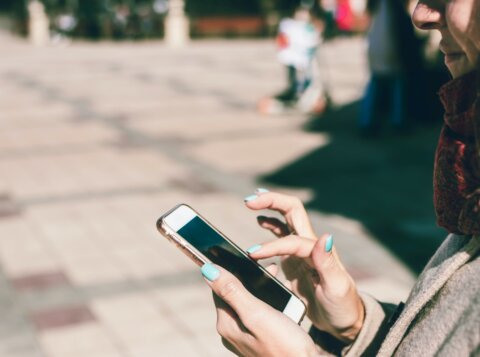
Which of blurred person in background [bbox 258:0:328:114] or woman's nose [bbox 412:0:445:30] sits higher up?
woman's nose [bbox 412:0:445:30]

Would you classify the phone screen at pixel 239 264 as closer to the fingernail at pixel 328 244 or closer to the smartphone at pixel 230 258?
the smartphone at pixel 230 258

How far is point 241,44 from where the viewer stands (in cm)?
2438

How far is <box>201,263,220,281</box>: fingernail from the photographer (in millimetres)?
1375

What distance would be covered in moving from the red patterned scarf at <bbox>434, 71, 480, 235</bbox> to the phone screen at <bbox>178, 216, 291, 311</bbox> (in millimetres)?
453

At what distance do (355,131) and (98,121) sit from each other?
3479 mm

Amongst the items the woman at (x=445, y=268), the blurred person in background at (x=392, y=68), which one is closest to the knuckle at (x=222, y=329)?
the woman at (x=445, y=268)

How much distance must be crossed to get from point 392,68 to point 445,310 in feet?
26.8

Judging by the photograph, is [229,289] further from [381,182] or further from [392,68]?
[392,68]

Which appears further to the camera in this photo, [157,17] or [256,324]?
[157,17]

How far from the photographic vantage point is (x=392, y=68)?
9117 mm

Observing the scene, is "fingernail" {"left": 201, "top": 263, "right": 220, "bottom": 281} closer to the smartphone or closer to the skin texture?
the smartphone

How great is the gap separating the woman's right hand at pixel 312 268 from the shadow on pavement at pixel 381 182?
3.43 metres

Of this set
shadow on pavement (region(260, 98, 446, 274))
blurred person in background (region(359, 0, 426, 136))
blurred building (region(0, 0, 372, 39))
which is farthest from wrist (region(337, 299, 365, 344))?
blurred building (region(0, 0, 372, 39))

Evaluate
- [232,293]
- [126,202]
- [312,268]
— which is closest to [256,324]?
[232,293]
